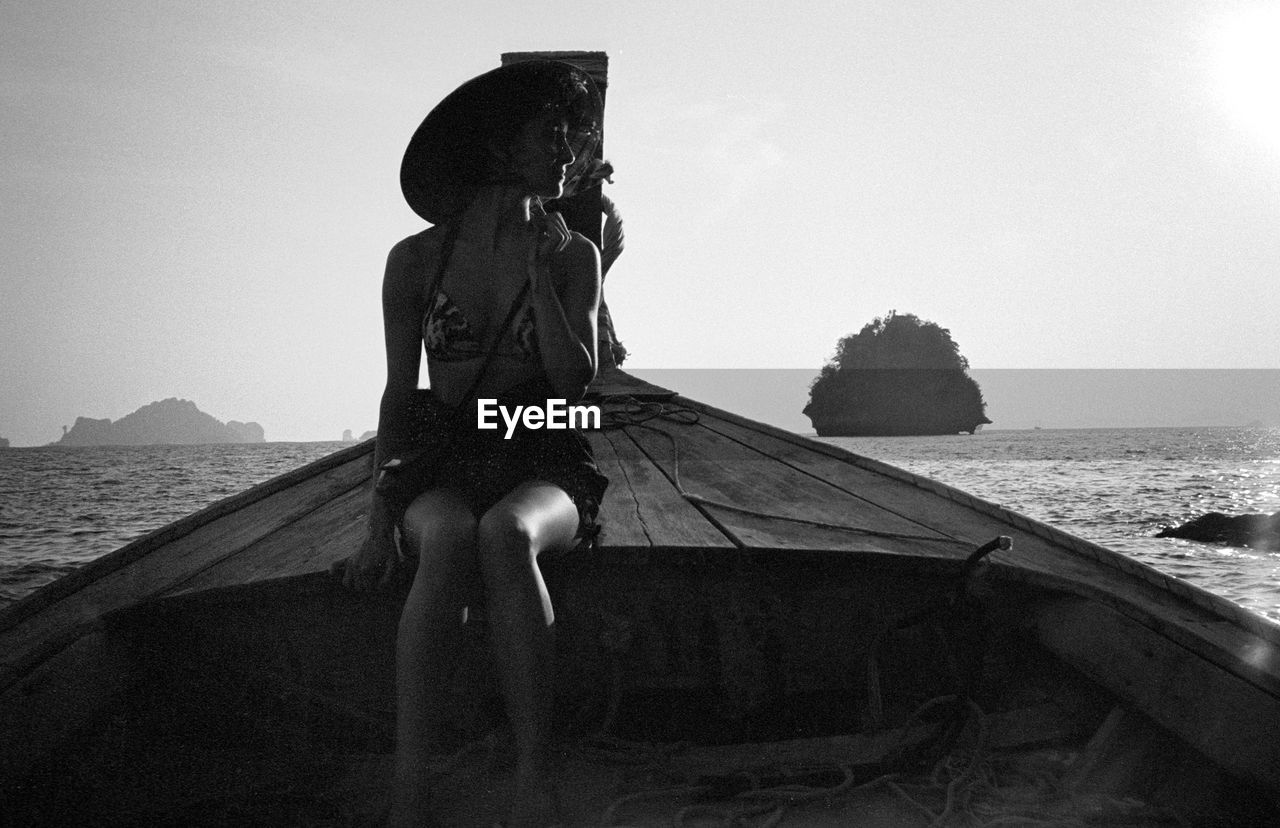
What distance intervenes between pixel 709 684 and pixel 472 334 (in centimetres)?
124

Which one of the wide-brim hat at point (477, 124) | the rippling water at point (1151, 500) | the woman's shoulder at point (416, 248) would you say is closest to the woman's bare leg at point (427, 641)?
the woman's shoulder at point (416, 248)

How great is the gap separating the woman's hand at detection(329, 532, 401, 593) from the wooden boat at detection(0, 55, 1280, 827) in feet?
0.98

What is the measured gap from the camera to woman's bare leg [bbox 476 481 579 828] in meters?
1.81

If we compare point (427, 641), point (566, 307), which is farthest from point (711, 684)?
point (566, 307)

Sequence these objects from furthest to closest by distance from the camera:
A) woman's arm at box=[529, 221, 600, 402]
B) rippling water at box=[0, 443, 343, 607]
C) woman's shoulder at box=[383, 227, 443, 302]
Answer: rippling water at box=[0, 443, 343, 607] < woman's shoulder at box=[383, 227, 443, 302] < woman's arm at box=[529, 221, 600, 402]

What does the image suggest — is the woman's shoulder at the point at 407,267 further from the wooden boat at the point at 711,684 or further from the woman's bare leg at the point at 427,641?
the wooden boat at the point at 711,684

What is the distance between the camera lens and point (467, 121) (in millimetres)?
2301

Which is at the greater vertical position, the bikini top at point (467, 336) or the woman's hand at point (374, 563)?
the bikini top at point (467, 336)

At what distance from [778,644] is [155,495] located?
31.2m

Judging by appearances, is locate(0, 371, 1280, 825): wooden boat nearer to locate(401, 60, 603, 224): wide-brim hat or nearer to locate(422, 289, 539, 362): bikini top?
locate(422, 289, 539, 362): bikini top

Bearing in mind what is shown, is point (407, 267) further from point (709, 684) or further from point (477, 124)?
point (709, 684)

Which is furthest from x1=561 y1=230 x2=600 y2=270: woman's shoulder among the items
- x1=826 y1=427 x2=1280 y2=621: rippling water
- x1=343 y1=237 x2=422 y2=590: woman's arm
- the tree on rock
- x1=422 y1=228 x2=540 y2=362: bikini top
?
the tree on rock

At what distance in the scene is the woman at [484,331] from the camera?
203 centimetres

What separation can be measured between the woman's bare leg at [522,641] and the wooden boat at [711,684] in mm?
328
